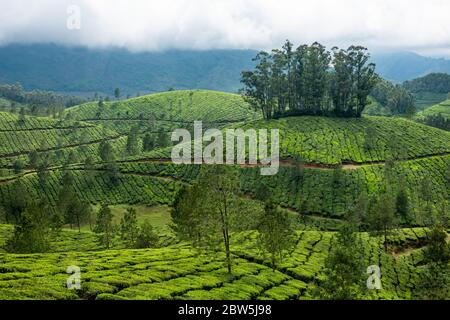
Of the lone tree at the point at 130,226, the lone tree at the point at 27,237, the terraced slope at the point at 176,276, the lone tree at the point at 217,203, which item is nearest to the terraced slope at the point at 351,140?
the lone tree at the point at 130,226

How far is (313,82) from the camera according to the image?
16062 cm

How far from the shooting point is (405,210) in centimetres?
10319

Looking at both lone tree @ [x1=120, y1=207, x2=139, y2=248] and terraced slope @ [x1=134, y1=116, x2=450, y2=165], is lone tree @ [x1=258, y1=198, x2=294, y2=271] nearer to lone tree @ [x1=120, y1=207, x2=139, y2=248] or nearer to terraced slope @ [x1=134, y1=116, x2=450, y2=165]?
lone tree @ [x1=120, y1=207, x2=139, y2=248]

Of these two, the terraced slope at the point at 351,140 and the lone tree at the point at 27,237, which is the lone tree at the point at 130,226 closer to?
the lone tree at the point at 27,237

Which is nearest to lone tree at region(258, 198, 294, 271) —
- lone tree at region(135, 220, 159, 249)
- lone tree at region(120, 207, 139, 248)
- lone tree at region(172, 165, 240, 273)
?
lone tree at region(172, 165, 240, 273)

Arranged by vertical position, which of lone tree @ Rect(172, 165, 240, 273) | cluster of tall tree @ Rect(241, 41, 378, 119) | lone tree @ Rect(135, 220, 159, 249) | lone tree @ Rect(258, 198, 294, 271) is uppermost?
cluster of tall tree @ Rect(241, 41, 378, 119)

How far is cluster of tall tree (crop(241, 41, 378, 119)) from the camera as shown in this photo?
162 metres

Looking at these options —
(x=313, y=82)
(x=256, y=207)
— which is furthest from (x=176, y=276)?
(x=313, y=82)

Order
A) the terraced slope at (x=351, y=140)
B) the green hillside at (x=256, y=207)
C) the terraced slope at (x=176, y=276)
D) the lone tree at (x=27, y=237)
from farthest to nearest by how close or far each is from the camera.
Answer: the terraced slope at (x=351, y=140) < the lone tree at (x=27, y=237) < the green hillside at (x=256, y=207) < the terraced slope at (x=176, y=276)

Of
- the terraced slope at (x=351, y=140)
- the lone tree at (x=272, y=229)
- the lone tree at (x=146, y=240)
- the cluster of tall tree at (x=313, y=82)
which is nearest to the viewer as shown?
the lone tree at (x=272, y=229)

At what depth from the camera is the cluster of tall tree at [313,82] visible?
531 ft

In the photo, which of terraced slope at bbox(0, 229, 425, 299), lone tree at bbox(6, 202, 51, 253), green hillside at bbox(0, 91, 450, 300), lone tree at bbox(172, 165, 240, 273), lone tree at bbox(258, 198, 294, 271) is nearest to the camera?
terraced slope at bbox(0, 229, 425, 299)

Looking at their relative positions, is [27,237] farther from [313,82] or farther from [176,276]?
[313,82]

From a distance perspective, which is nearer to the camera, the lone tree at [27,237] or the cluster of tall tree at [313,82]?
the lone tree at [27,237]
